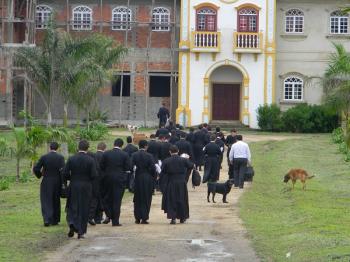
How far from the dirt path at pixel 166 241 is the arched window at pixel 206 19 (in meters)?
28.3

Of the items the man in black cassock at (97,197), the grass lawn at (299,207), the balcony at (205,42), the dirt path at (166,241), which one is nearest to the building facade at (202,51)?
the balcony at (205,42)

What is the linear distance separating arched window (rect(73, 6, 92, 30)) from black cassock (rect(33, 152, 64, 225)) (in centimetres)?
3246

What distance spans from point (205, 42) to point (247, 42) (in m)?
2.04

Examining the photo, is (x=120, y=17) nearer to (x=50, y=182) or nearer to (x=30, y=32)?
(x=30, y=32)

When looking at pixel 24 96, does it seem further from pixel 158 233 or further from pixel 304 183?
pixel 158 233

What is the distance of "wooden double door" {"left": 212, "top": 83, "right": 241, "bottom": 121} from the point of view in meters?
51.5

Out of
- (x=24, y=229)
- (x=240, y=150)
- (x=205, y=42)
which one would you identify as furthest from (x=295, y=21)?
(x=24, y=229)

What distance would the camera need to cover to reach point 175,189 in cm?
2044

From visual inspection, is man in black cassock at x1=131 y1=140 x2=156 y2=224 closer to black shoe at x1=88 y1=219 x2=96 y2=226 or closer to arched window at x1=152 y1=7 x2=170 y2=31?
black shoe at x1=88 y1=219 x2=96 y2=226

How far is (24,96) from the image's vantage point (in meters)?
47.8

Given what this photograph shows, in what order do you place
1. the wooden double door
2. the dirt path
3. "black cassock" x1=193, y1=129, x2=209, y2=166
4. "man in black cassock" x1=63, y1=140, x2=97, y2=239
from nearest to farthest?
the dirt path → "man in black cassock" x1=63, y1=140, x2=97, y2=239 → "black cassock" x1=193, y1=129, x2=209, y2=166 → the wooden double door

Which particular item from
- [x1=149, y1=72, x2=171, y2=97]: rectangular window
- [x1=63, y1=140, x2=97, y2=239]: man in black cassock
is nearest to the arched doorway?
[x1=149, y1=72, x2=171, y2=97]: rectangular window

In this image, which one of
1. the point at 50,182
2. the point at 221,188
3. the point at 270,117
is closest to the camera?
the point at 50,182

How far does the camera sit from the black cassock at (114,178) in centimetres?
1962
